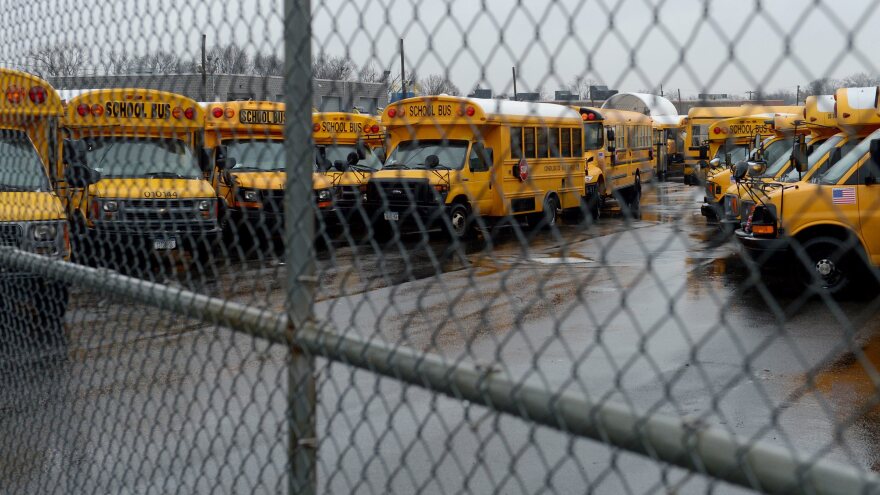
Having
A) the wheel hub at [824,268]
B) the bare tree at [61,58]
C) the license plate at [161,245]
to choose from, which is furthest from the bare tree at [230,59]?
the wheel hub at [824,268]

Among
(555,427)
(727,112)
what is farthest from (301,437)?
(727,112)

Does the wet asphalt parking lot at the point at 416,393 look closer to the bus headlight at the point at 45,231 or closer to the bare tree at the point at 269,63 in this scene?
the bare tree at the point at 269,63

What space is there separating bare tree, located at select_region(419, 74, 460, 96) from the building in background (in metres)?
0.15

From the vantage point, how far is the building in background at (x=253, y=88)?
2.42 metres

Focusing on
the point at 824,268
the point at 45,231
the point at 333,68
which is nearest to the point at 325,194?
the point at 333,68

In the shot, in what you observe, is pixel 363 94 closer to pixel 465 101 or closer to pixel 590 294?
pixel 465 101

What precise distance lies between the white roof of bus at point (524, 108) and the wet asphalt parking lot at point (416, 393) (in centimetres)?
25

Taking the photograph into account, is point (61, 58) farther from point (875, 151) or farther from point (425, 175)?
point (875, 151)

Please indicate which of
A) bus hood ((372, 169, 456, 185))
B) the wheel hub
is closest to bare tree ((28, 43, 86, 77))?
bus hood ((372, 169, 456, 185))

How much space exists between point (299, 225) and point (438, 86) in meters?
0.50

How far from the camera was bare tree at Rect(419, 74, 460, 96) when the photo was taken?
208cm

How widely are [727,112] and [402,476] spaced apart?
4.25 m

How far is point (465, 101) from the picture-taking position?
2.13 metres

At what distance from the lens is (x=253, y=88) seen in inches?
110
